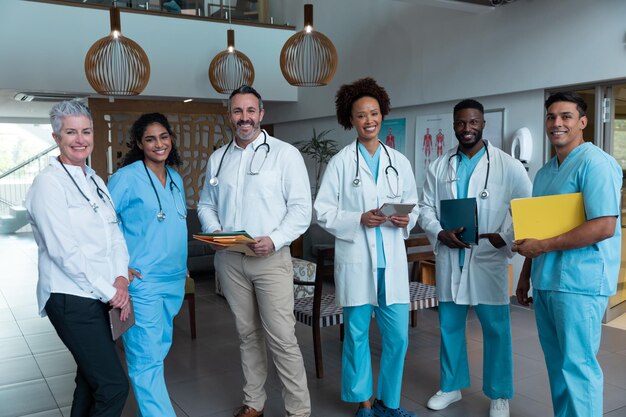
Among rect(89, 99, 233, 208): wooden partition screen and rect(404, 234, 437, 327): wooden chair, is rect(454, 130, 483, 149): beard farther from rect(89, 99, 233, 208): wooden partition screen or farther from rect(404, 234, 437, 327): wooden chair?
rect(89, 99, 233, 208): wooden partition screen

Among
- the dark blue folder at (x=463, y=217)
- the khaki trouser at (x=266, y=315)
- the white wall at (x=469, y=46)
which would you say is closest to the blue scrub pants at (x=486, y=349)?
the dark blue folder at (x=463, y=217)

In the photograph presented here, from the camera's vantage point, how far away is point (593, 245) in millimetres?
2523

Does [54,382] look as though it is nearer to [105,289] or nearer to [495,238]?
[105,289]

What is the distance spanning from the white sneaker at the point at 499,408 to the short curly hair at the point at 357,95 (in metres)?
1.69

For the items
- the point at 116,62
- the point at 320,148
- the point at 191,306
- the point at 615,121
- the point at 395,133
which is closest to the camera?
the point at 191,306

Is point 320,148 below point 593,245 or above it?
above

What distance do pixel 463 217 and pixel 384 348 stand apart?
32.0 inches

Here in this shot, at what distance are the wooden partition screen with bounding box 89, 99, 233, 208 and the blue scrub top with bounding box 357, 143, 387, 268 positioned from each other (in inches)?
258

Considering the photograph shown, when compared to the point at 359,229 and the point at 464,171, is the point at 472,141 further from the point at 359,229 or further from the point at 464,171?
the point at 359,229

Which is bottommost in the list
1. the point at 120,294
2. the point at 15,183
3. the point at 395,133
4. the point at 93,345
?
the point at 93,345

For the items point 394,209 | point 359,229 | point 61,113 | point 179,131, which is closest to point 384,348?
point 359,229

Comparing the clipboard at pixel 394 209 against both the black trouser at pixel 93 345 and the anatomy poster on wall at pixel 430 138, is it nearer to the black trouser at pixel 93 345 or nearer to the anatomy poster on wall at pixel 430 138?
the black trouser at pixel 93 345

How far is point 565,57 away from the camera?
17.6ft

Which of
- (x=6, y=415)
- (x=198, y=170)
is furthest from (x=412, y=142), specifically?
(x=6, y=415)
